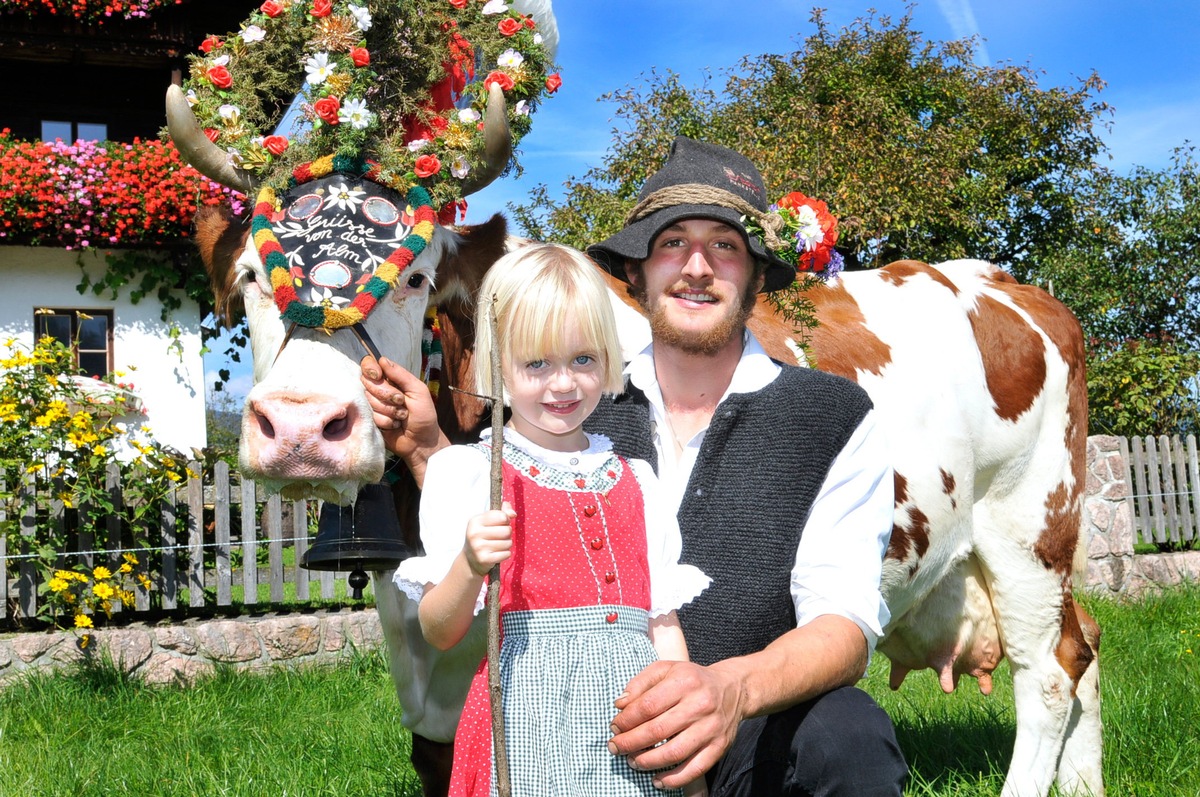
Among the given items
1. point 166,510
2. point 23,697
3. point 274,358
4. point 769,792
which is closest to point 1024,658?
point 769,792

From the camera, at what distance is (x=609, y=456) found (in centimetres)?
196

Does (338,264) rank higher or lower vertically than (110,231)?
lower

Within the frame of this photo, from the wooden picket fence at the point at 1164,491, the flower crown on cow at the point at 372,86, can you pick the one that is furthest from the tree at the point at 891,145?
the flower crown on cow at the point at 372,86

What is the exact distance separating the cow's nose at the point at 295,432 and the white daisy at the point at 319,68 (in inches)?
40.4

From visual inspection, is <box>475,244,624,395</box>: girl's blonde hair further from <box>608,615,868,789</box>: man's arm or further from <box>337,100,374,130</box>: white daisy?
<box>337,100,374,130</box>: white daisy

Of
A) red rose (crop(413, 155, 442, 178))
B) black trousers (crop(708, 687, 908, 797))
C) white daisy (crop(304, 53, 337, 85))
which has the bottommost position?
black trousers (crop(708, 687, 908, 797))

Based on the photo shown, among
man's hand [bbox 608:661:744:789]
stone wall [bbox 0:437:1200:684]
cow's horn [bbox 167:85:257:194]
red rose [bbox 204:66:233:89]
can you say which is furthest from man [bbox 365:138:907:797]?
stone wall [bbox 0:437:1200:684]

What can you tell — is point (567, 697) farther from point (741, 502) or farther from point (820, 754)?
point (741, 502)

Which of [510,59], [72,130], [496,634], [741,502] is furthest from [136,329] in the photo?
[496,634]

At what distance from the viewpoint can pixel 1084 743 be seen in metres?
4.06

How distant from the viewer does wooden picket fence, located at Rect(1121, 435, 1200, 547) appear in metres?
10.9

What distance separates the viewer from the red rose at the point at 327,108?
8.73 feet

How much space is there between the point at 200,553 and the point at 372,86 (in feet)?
16.7

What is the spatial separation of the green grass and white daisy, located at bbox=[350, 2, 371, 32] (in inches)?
98.5
